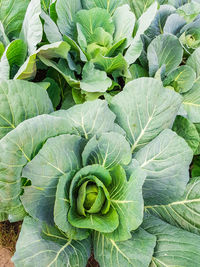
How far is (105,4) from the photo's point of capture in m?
1.38

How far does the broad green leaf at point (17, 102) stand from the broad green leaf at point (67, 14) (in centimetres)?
43

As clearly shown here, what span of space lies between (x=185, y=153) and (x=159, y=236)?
0.31 metres

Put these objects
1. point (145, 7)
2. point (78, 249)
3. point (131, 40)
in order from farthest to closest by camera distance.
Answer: point (145, 7)
point (131, 40)
point (78, 249)

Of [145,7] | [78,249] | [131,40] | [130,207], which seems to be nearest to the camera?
[130,207]

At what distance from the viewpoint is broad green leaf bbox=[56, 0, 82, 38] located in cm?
119

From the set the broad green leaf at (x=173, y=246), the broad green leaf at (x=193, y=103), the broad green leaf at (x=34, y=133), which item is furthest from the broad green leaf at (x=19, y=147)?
the broad green leaf at (x=193, y=103)

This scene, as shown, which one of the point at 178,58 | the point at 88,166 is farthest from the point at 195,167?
the point at 88,166

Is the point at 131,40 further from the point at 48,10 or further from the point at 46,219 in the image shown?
the point at 46,219

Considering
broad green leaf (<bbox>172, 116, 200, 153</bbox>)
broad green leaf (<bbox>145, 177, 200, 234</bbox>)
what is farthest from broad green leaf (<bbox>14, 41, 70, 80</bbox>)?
broad green leaf (<bbox>145, 177, 200, 234</bbox>)

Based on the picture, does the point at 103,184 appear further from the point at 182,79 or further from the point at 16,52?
the point at 182,79

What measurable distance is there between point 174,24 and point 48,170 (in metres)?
0.99

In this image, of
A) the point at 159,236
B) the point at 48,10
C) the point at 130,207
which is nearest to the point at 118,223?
the point at 130,207

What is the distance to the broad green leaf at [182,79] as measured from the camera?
136cm

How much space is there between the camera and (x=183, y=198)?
3.43ft
